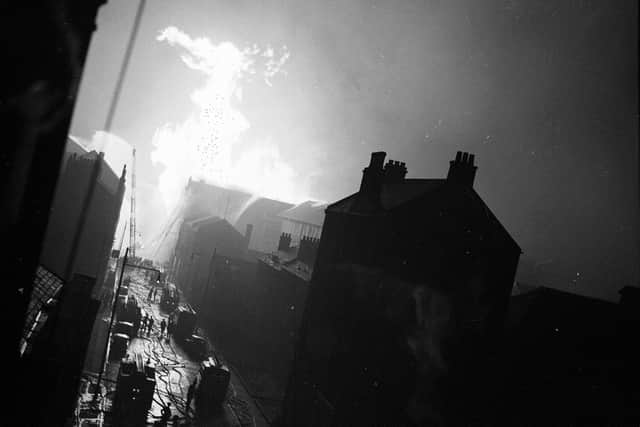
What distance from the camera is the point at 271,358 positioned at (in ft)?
102

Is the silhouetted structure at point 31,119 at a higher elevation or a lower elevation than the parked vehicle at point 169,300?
higher

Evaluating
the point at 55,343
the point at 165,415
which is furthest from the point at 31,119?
the point at 165,415

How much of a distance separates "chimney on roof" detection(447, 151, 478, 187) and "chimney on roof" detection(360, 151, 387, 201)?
423 centimetres

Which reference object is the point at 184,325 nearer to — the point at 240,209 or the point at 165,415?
the point at 165,415

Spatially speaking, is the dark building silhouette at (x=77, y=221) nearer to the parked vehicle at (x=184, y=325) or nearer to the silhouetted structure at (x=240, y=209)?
the parked vehicle at (x=184, y=325)

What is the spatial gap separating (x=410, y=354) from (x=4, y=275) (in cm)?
1705

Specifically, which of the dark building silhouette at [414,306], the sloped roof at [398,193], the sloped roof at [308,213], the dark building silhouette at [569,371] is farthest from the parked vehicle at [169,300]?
the dark building silhouette at [569,371]

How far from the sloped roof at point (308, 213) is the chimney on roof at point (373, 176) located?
29.1 m

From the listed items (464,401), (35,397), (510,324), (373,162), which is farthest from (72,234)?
(510,324)

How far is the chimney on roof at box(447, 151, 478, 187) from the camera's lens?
66.4 feet

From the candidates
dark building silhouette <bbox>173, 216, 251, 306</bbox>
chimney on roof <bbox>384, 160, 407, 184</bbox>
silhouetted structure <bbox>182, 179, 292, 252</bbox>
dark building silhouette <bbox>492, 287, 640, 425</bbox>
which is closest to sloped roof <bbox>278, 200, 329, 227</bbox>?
silhouetted structure <bbox>182, 179, 292, 252</bbox>

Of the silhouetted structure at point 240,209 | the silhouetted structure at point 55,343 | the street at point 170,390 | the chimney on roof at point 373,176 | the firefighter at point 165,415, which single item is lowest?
the street at point 170,390

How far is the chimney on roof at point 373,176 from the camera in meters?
22.9

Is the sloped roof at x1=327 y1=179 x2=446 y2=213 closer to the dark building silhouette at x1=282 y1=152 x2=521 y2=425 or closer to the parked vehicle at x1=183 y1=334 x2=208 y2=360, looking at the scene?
the dark building silhouette at x1=282 y1=152 x2=521 y2=425
